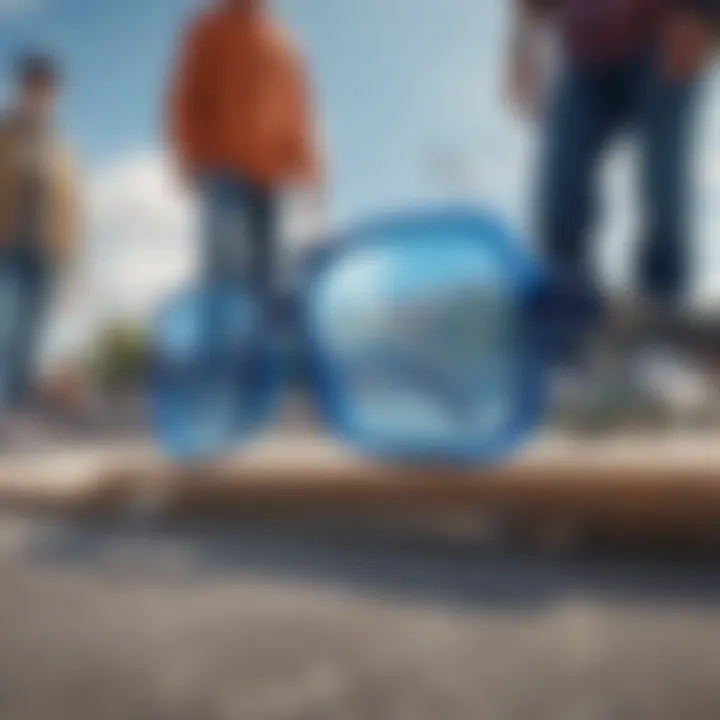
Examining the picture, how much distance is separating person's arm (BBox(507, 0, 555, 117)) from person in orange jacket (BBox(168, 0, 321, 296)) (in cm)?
7

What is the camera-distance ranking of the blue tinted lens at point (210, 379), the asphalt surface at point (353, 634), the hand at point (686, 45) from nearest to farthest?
the asphalt surface at point (353, 634), the hand at point (686, 45), the blue tinted lens at point (210, 379)

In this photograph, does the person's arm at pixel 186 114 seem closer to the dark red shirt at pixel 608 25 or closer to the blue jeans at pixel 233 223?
the blue jeans at pixel 233 223

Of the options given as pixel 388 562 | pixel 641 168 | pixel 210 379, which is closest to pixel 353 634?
pixel 388 562

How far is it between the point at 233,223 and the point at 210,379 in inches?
8.9

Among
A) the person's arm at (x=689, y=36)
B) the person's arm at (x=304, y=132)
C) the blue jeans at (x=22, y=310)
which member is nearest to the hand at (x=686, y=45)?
the person's arm at (x=689, y=36)

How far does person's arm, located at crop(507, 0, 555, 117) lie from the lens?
A: 33 centimetres

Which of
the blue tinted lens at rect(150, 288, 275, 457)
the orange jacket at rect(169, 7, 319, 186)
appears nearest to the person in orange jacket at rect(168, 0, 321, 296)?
the orange jacket at rect(169, 7, 319, 186)

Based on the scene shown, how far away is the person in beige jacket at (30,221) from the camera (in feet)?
1.12

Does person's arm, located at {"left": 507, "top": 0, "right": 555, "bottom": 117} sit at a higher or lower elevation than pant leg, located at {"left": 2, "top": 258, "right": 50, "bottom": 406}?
higher

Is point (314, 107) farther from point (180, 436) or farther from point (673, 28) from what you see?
point (180, 436)

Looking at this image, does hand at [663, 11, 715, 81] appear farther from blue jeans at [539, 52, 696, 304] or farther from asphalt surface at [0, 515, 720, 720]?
asphalt surface at [0, 515, 720, 720]

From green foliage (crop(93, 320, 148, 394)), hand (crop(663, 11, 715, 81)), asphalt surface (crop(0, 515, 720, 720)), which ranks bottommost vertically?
asphalt surface (crop(0, 515, 720, 720))

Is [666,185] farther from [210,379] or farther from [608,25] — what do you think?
[210,379]

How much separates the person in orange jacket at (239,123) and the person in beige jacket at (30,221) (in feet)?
0.14
